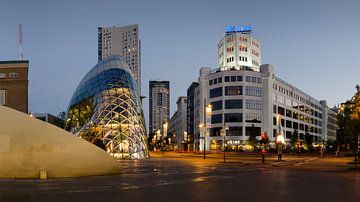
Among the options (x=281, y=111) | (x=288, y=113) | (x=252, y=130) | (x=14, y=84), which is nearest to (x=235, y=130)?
(x=252, y=130)

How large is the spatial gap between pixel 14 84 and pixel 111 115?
29427 millimetres

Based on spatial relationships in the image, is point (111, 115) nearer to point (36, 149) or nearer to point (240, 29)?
point (36, 149)

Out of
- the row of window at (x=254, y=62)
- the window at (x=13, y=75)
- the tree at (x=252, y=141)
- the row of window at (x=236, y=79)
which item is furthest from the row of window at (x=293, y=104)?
the window at (x=13, y=75)

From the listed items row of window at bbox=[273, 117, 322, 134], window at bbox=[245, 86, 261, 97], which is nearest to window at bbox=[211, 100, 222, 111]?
window at bbox=[245, 86, 261, 97]

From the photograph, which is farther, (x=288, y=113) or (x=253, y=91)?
(x=288, y=113)

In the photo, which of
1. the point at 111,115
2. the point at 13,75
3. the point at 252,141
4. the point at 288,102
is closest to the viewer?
the point at 111,115

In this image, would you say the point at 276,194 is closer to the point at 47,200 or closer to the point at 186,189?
the point at 186,189

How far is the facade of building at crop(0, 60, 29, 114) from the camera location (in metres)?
84.4

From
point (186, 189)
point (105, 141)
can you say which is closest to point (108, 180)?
→ point (186, 189)

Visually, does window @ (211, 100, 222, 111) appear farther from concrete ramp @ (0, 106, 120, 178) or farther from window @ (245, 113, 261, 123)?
concrete ramp @ (0, 106, 120, 178)

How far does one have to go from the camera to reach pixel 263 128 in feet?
468

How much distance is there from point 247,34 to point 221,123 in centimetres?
3690

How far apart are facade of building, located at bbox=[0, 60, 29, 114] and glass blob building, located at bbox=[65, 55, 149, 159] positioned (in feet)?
45.1

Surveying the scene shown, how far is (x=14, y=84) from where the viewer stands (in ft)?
282
